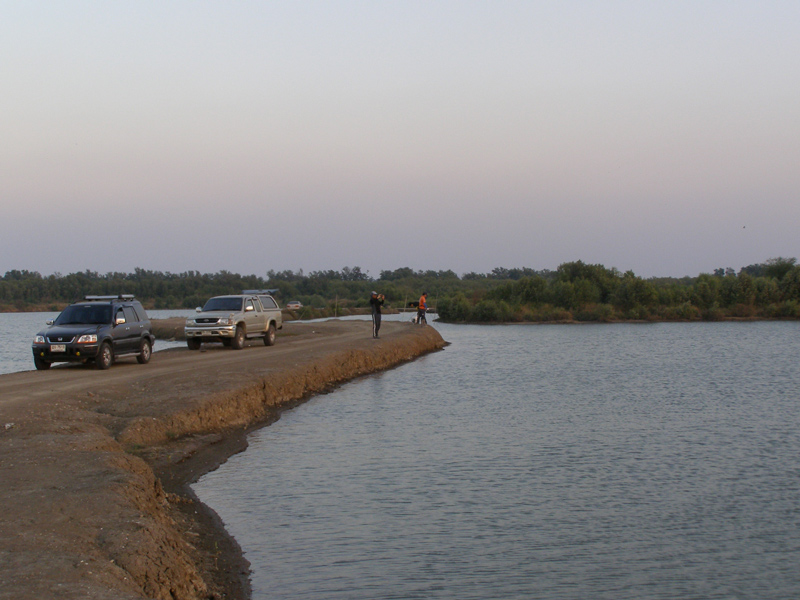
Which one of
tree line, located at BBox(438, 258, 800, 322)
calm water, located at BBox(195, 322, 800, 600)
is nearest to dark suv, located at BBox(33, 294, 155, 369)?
calm water, located at BBox(195, 322, 800, 600)

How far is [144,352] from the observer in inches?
992

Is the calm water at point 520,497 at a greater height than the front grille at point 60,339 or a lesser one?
lesser

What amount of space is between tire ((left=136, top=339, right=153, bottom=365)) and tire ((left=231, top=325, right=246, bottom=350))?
556 centimetres

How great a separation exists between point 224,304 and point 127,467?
20501 mm

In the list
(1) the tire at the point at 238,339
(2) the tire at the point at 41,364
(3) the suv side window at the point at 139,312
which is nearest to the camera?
(2) the tire at the point at 41,364

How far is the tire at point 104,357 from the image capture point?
73.9 ft

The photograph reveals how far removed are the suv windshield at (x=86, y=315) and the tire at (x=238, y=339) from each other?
7.78m

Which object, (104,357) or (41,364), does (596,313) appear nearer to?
(104,357)

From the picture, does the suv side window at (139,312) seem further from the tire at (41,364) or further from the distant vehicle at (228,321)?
the distant vehicle at (228,321)

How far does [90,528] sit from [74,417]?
7172 mm

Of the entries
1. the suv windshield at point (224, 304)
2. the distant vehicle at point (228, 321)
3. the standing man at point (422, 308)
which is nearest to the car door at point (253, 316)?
the distant vehicle at point (228, 321)

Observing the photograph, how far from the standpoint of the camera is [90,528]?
8.29 m

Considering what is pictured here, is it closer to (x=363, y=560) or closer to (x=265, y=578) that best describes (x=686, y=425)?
(x=363, y=560)

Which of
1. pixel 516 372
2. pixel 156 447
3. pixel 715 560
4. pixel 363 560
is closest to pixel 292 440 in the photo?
pixel 156 447
